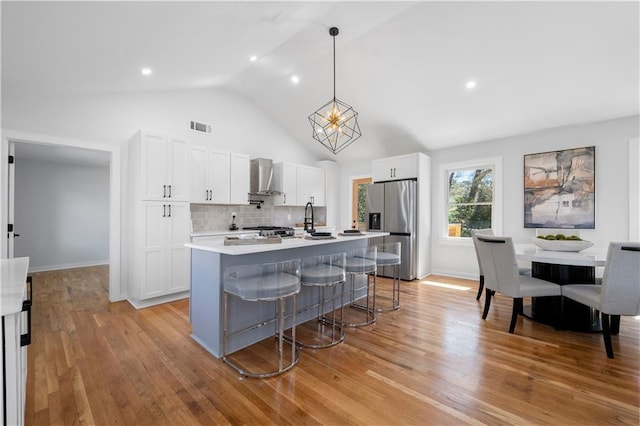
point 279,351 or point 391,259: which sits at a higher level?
point 391,259

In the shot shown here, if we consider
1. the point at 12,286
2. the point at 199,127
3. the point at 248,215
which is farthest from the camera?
the point at 248,215

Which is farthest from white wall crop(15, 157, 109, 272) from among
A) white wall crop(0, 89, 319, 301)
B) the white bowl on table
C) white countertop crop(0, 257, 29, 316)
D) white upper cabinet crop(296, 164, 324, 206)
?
the white bowl on table

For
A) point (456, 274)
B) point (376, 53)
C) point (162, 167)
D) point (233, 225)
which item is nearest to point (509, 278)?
point (456, 274)

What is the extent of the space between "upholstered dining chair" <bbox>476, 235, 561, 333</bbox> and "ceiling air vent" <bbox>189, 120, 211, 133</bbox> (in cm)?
443

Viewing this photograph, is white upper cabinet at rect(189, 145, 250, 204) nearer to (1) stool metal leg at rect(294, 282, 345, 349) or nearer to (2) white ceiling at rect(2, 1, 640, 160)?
(2) white ceiling at rect(2, 1, 640, 160)

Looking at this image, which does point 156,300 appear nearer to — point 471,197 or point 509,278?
point 509,278

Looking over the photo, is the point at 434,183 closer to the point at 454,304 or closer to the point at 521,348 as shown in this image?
the point at 454,304

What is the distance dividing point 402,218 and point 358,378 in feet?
10.9

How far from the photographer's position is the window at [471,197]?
15.3 feet

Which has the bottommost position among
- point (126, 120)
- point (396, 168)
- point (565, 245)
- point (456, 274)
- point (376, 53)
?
point (456, 274)

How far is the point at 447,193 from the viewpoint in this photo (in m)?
5.20

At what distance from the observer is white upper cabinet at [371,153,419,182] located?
500 cm

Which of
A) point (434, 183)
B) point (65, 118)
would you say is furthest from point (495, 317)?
point (65, 118)

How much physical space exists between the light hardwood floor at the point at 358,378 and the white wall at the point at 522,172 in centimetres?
134
